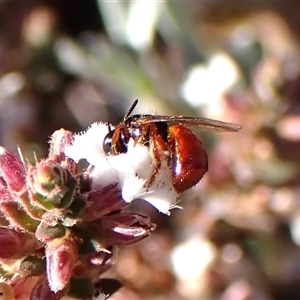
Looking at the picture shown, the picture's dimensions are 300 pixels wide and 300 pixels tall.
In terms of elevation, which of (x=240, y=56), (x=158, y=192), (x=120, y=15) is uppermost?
(x=120, y=15)

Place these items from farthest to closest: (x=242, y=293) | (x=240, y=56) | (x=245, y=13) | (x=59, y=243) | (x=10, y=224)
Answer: (x=245, y=13) → (x=240, y=56) → (x=242, y=293) → (x=10, y=224) → (x=59, y=243)

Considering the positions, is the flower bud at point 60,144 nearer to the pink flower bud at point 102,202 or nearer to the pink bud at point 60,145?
the pink bud at point 60,145

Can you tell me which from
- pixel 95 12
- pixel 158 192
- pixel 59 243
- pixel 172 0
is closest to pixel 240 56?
pixel 172 0

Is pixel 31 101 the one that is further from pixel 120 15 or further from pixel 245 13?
pixel 245 13

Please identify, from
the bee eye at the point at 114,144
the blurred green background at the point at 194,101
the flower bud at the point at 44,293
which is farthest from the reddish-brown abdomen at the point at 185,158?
the blurred green background at the point at 194,101

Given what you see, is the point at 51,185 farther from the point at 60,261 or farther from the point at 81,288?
the point at 81,288

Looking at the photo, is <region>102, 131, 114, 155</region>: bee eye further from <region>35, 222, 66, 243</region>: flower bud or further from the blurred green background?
the blurred green background

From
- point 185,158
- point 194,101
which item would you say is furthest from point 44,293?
point 194,101
